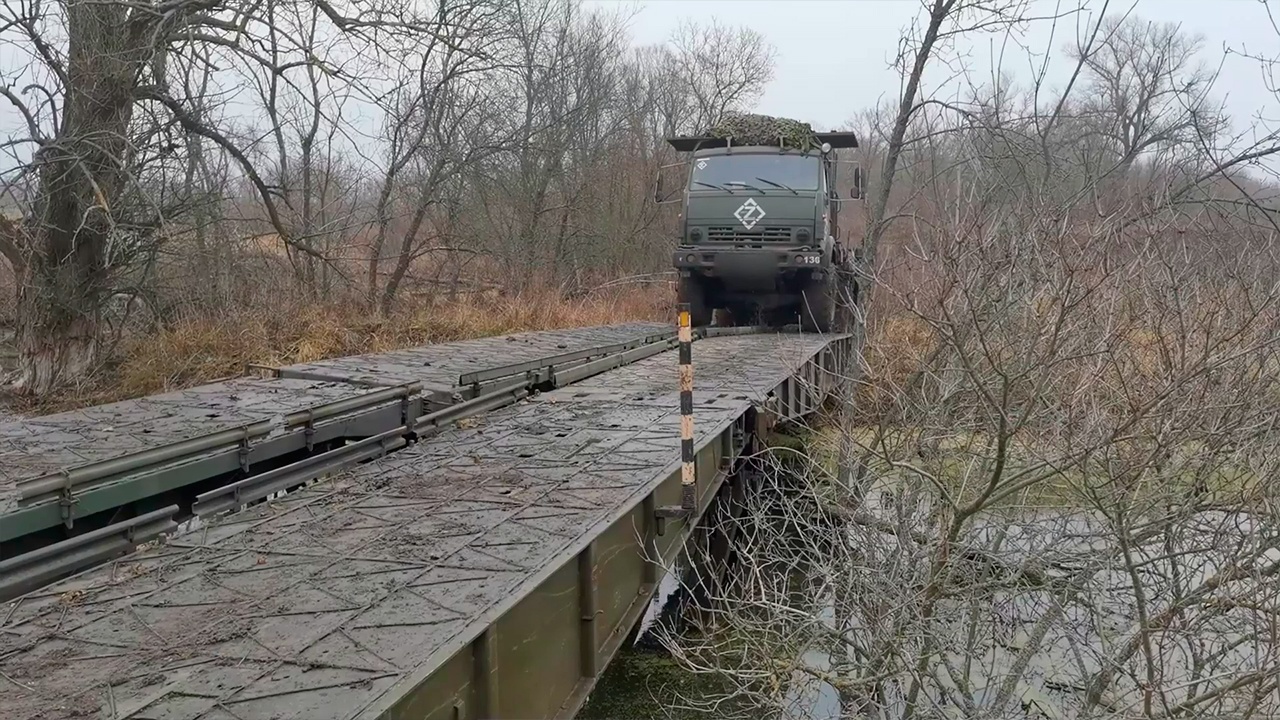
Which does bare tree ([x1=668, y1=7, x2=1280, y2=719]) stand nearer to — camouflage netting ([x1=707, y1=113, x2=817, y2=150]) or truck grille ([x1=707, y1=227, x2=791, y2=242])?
truck grille ([x1=707, y1=227, x2=791, y2=242])

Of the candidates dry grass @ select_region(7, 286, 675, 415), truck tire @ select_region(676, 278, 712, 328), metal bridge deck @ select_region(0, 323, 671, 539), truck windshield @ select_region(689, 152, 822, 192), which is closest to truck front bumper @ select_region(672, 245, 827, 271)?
truck tire @ select_region(676, 278, 712, 328)

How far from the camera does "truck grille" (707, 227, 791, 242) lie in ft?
40.5

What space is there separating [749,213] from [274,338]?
6.60 m

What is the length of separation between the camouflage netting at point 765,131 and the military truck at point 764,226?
0.05 m

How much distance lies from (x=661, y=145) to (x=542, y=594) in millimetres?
26614

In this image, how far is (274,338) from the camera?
11680mm

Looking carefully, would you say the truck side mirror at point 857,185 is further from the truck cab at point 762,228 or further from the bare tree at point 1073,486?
the bare tree at point 1073,486

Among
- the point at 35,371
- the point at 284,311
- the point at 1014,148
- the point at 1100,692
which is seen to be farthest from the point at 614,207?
the point at 1100,692

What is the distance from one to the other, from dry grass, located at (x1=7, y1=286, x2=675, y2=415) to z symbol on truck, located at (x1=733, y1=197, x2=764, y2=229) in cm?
427

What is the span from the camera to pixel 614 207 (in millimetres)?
25875

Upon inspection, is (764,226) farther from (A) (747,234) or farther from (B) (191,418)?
(B) (191,418)

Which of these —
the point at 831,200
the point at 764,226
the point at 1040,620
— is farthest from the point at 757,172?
the point at 1040,620

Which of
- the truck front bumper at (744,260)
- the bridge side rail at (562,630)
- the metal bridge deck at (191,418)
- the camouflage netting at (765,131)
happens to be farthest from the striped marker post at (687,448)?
the camouflage netting at (765,131)

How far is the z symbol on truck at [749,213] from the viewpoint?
493 inches
